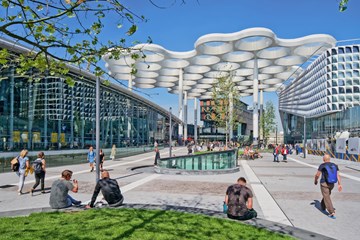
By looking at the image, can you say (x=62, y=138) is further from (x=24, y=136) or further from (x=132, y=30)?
(x=132, y=30)

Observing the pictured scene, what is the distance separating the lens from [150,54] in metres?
72.3

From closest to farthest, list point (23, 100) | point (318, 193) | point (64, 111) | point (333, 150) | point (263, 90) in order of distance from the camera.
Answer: point (318, 193) → point (23, 100) → point (64, 111) → point (333, 150) → point (263, 90)

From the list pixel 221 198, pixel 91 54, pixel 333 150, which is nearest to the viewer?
pixel 91 54

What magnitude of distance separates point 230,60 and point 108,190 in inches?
2667

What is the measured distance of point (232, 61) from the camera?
72.7 meters

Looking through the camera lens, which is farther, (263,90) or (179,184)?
(263,90)

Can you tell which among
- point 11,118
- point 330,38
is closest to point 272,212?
point 11,118

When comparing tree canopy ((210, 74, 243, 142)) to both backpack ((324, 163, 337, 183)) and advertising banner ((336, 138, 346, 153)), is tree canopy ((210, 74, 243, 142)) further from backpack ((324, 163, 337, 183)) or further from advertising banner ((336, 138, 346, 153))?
backpack ((324, 163, 337, 183))

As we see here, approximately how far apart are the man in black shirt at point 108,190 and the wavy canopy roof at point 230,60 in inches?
1535

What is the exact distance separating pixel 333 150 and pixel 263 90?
227 feet

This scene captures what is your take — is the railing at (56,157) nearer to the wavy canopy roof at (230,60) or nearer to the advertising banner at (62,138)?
the advertising banner at (62,138)

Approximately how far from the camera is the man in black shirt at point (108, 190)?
7887 mm

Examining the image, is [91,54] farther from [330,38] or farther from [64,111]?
[330,38]

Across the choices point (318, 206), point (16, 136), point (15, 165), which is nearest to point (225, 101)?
point (16, 136)
